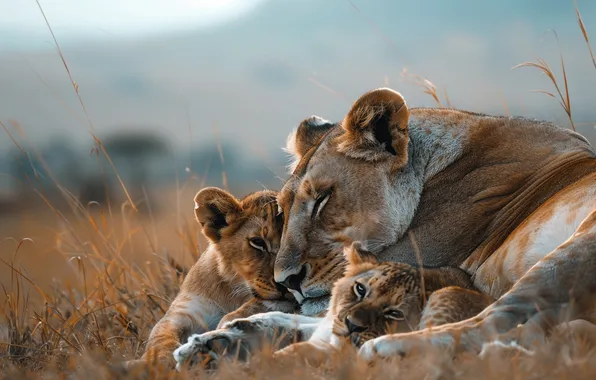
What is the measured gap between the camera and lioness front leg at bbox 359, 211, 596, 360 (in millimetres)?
2680

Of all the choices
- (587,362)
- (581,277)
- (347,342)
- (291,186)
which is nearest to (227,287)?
(291,186)

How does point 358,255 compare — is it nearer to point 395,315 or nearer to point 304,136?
point 395,315

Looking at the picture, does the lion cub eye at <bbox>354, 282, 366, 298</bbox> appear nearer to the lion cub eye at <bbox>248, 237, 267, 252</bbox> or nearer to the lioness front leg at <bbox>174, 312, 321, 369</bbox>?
the lioness front leg at <bbox>174, 312, 321, 369</bbox>

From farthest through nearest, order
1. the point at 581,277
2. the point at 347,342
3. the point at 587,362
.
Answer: the point at 347,342, the point at 581,277, the point at 587,362

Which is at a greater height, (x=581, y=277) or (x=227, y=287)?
(x=581, y=277)

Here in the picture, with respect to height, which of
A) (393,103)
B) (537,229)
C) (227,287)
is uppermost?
(393,103)

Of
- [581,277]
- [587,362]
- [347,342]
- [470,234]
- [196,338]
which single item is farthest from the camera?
[470,234]

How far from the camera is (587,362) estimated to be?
2.23 metres

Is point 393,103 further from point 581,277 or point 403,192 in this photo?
point 581,277

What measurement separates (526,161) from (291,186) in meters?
1.10

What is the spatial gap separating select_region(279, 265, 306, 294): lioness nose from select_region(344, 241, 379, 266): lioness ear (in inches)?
10.3

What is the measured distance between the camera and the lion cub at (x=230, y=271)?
4086 mm

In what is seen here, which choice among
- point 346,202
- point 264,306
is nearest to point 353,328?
point 346,202

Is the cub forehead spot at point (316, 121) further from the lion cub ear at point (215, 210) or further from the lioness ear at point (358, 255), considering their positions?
the lioness ear at point (358, 255)
